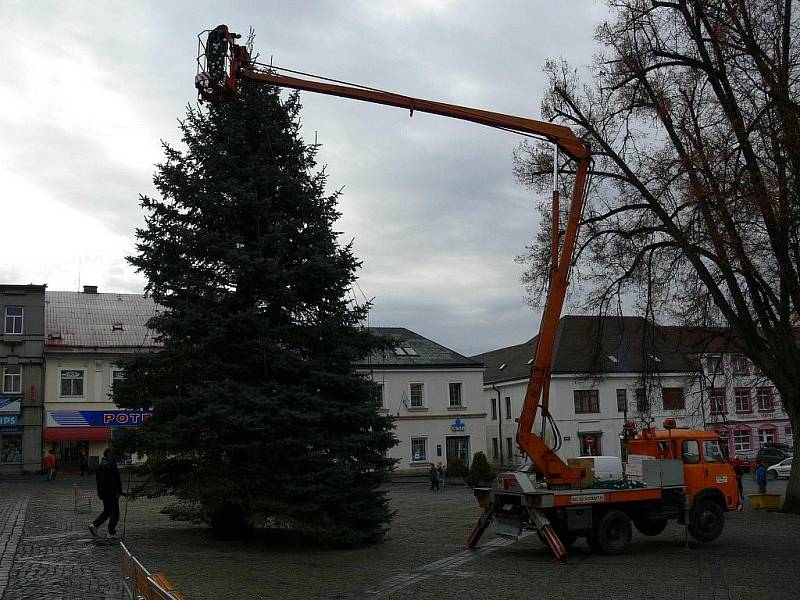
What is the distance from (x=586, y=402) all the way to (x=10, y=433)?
37380 mm

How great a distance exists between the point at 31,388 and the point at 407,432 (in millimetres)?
23234

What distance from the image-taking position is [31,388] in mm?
A: 48406

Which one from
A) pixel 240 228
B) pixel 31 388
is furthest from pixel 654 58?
pixel 31 388

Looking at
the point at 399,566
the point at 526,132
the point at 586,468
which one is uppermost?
the point at 526,132

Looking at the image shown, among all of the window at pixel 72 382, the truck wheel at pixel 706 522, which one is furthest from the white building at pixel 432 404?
the truck wheel at pixel 706 522

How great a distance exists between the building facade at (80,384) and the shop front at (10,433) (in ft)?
4.93

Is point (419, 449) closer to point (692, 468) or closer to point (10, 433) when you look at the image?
point (10, 433)

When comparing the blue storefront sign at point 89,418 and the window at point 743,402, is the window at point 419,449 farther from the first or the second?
the window at point 743,402

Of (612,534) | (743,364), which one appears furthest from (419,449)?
(612,534)

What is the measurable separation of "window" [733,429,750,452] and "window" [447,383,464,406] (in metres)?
21.7

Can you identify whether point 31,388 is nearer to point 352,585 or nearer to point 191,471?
point 191,471

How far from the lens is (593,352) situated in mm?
26516

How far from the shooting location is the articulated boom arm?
15.1 meters

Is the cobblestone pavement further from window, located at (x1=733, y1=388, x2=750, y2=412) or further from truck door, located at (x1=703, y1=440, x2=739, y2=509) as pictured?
window, located at (x1=733, y1=388, x2=750, y2=412)
